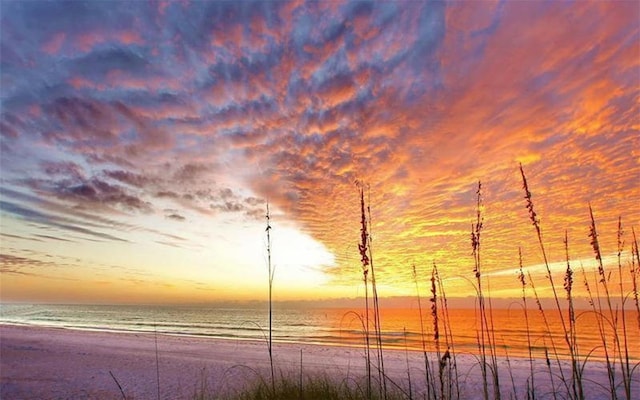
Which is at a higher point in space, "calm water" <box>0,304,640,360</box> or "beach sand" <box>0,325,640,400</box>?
"beach sand" <box>0,325,640,400</box>

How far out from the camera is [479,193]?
362 cm

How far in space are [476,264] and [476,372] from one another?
1385 centimetres

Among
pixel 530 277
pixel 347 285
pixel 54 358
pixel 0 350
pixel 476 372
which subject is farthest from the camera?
pixel 0 350

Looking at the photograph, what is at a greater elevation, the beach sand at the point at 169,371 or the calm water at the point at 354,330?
the beach sand at the point at 169,371

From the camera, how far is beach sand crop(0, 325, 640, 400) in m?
10.7

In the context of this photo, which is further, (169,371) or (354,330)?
(354,330)

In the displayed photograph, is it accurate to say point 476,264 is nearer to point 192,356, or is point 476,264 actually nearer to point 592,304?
point 592,304

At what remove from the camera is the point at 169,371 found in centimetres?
1455

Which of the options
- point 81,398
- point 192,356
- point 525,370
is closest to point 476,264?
point 81,398

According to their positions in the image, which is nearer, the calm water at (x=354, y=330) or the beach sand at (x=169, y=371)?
the beach sand at (x=169, y=371)

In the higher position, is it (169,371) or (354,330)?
(169,371)

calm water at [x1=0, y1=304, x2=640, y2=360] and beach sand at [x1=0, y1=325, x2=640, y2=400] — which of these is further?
calm water at [x1=0, y1=304, x2=640, y2=360]

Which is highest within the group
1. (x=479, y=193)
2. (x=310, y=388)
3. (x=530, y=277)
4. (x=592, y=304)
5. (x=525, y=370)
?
(x=479, y=193)

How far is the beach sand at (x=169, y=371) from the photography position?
420 inches
